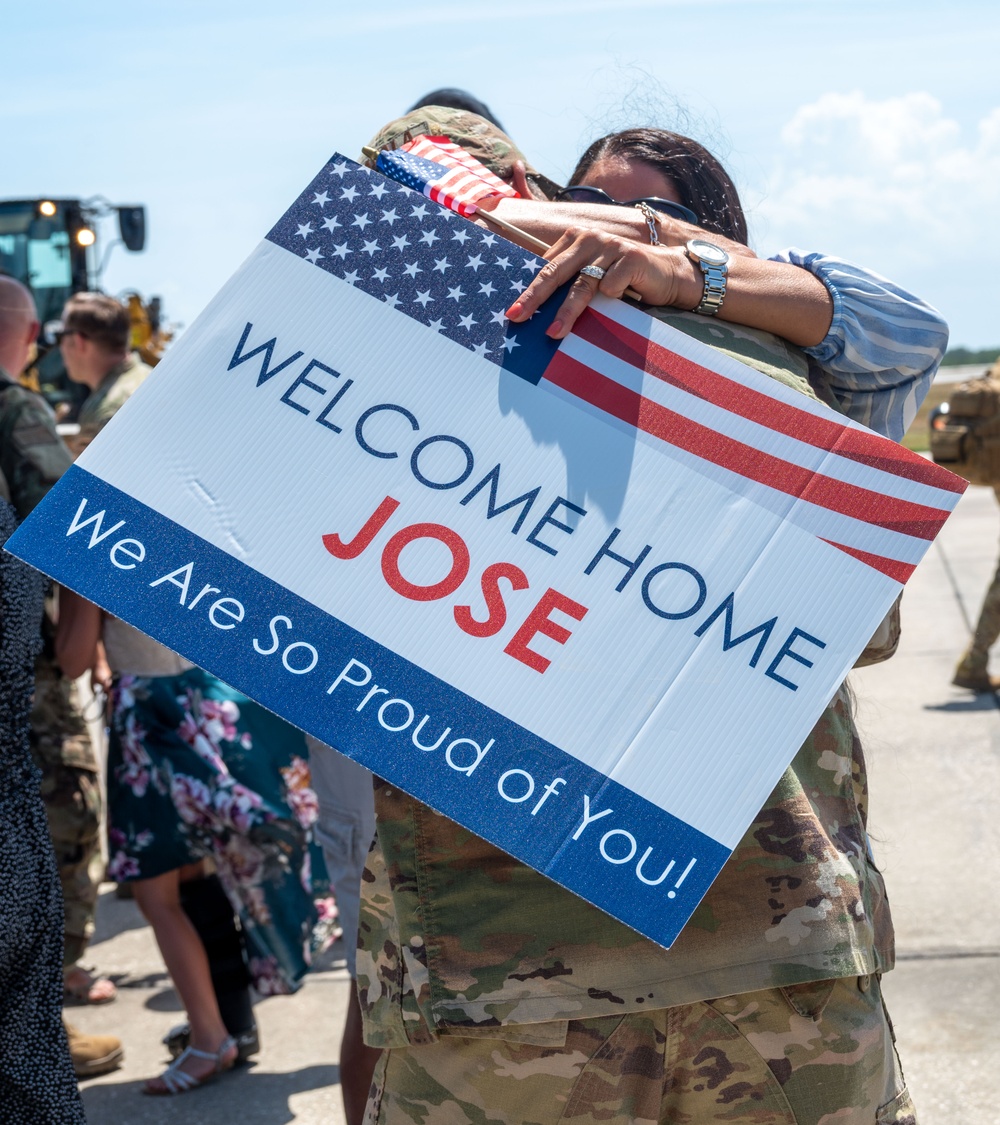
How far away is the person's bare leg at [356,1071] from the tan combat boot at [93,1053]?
143cm

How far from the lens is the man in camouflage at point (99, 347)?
5.01 m

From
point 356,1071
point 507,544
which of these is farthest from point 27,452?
point 507,544

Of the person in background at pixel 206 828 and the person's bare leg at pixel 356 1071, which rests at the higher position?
the person's bare leg at pixel 356 1071

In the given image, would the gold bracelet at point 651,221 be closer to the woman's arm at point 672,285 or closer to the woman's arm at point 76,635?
the woman's arm at point 672,285

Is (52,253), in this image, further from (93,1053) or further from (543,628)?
(543,628)

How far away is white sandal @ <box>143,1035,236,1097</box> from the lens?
3.67 m

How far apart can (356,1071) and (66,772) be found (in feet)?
4.89

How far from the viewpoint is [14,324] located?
3625 millimetres

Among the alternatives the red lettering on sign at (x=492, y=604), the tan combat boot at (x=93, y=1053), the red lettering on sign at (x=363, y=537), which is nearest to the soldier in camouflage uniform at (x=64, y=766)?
the tan combat boot at (x=93, y=1053)

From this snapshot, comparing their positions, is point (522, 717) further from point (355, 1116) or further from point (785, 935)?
point (355, 1116)

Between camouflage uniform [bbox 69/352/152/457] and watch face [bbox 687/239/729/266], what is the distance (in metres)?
3.39

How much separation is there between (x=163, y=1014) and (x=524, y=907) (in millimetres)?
3093

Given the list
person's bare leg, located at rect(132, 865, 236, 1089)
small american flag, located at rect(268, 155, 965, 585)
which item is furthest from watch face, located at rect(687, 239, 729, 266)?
person's bare leg, located at rect(132, 865, 236, 1089)

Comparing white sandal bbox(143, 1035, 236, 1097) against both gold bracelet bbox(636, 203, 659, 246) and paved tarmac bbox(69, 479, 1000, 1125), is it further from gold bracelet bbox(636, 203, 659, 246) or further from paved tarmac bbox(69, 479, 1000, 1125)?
gold bracelet bbox(636, 203, 659, 246)
